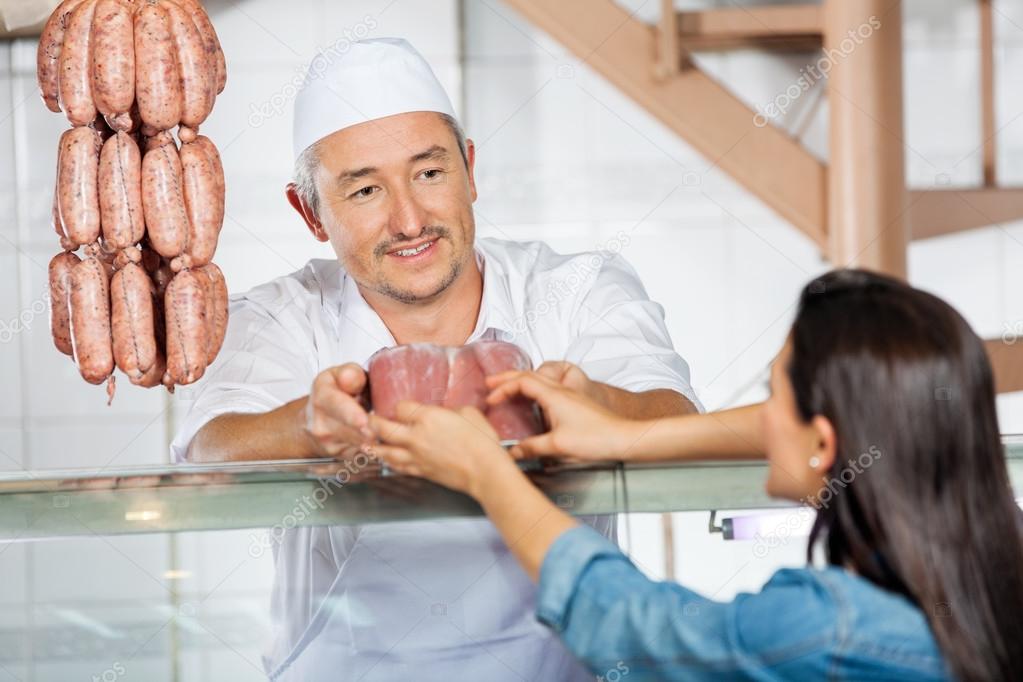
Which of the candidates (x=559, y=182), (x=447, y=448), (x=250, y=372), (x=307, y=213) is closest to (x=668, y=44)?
(x=559, y=182)

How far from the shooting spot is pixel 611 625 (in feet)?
3.14

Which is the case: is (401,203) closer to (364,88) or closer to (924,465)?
(364,88)

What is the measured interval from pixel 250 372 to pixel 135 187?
411 mm

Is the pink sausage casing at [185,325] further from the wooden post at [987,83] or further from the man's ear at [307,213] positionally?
the wooden post at [987,83]

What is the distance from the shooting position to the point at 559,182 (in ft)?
17.4

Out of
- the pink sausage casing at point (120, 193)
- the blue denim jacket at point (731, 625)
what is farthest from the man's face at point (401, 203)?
the blue denim jacket at point (731, 625)

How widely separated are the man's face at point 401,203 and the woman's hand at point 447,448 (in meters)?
0.76

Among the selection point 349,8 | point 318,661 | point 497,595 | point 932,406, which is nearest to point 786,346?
point 932,406

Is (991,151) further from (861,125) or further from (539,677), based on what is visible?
(539,677)

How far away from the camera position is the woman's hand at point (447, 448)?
1087 mm

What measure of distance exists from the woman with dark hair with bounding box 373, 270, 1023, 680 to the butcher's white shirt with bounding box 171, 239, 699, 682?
9.2 inches

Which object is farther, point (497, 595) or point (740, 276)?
point (740, 276)

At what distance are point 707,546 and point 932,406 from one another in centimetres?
35

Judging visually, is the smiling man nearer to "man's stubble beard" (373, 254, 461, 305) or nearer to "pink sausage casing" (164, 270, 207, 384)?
"man's stubble beard" (373, 254, 461, 305)
